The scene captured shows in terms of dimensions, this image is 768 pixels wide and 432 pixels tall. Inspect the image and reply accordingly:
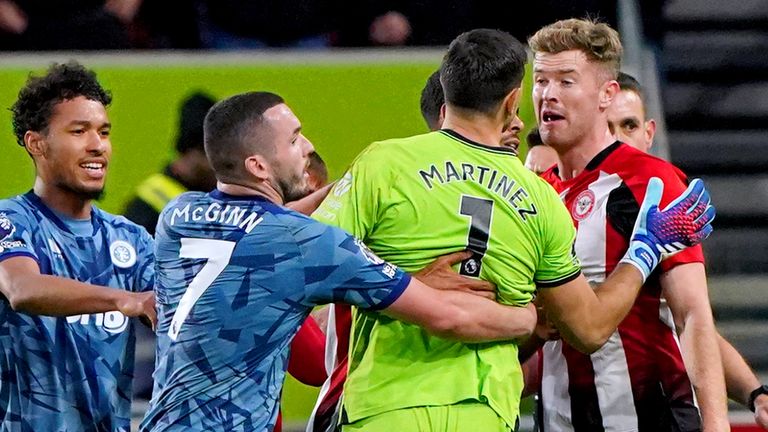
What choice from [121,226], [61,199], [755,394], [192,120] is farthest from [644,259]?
[192,120]

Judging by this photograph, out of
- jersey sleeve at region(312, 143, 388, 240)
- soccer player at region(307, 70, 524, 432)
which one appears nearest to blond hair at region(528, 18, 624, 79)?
soccer player at region(307, 70, 524, 432)

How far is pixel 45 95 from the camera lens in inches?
193

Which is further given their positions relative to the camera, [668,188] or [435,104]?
[435,104]

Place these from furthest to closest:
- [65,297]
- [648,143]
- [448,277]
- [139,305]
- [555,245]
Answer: [648,143] < [65,297] < [139,305] < [555,245] < [448,277]

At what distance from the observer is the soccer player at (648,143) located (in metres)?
4.86

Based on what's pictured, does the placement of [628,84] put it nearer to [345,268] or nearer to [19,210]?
[345,268]

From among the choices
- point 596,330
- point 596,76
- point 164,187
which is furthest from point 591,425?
point 164,187

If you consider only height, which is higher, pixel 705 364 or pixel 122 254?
pixel 122 254

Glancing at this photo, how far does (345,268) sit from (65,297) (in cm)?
96

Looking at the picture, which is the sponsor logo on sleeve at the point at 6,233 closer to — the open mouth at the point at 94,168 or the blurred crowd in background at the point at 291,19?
the open mouth at the point at 94,168

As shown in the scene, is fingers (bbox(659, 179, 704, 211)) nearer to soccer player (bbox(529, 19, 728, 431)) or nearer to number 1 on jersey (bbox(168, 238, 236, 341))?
soccer player (bbox(529, 19, 728, 431))

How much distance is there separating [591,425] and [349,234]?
1.28m

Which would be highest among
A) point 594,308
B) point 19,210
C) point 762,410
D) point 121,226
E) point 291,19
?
point 291,19

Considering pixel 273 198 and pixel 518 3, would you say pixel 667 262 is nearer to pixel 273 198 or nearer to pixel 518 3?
pixel 273 198
